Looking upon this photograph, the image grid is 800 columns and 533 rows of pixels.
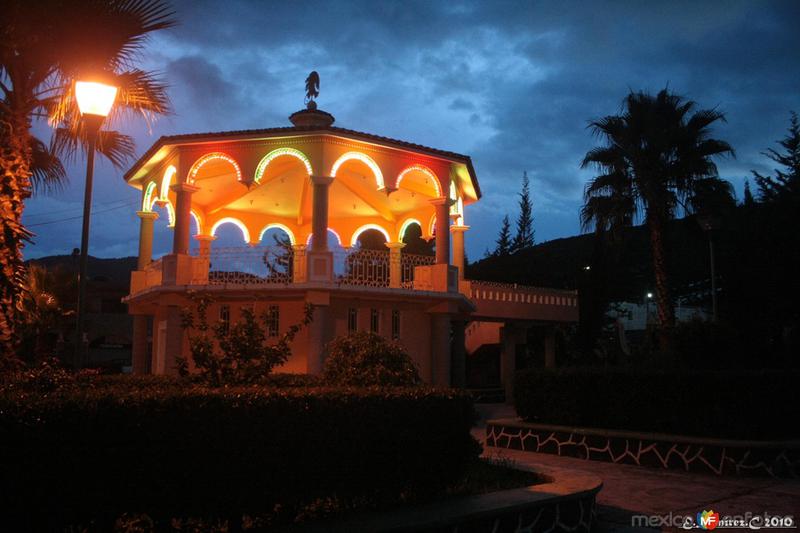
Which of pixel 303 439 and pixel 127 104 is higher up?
pixel 127 104

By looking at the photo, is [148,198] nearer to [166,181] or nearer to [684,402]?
[166,181]

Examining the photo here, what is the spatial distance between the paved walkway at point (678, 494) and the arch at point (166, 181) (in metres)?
13.3

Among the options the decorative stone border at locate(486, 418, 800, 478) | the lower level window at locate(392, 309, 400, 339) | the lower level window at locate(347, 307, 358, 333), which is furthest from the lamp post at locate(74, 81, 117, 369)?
the lower level window at locate(392, 309, 400, 339)

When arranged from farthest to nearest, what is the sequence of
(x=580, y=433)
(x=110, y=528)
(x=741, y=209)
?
(x=741, y=209), (x=580, y=433), (x=110, y=528)

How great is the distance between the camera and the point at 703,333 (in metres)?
12.9

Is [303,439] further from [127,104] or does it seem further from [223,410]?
[127,104]

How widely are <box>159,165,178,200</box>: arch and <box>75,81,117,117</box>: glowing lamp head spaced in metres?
11.0

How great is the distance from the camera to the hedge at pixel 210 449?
4996 mm

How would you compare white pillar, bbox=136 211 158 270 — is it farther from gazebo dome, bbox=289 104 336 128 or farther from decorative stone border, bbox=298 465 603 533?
decorative stone border, bbox=298 465 603 533

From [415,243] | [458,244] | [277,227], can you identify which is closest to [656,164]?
[458,244]

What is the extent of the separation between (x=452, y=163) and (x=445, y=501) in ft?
46.4

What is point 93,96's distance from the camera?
849 centimetres

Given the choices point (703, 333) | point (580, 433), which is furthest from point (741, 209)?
Result: point (580, 433)

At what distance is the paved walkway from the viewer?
8141mm
